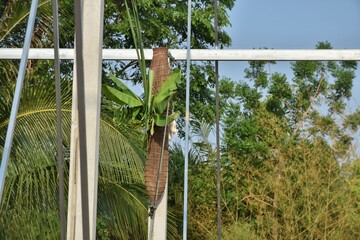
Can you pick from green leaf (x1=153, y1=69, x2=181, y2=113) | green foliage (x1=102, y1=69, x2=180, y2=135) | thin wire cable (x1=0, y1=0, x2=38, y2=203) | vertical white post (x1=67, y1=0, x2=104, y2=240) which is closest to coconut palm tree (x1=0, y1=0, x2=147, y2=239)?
green foliage (x1=102, y1=69, x2=180, y2=135)

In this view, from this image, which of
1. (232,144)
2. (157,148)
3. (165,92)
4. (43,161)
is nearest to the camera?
(165,92)

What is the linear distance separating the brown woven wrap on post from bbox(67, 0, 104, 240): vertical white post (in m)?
1.34

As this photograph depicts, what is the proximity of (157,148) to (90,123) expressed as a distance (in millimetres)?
1434

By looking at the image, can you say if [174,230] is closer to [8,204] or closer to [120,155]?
[120,155]

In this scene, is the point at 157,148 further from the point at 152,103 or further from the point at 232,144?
the point at 232,144

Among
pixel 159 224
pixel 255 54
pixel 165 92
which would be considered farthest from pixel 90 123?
pixel 255 54

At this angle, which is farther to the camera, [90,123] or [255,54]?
[255,54]

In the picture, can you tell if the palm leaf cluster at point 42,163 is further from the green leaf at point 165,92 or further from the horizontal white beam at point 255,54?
the green leaf at point 165,92

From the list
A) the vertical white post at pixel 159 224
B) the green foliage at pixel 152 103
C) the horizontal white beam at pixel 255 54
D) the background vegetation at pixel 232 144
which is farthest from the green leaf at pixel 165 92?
the background vegetation at pixel 232 144

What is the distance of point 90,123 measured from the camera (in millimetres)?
2639

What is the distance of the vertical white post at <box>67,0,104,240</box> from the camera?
8.65ft

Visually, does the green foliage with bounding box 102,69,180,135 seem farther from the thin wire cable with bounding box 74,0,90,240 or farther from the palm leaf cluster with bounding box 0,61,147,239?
the thin wire cable with bounding box 74,0,90,240

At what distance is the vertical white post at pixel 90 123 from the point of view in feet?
8.65

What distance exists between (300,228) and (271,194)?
502 millimetres
